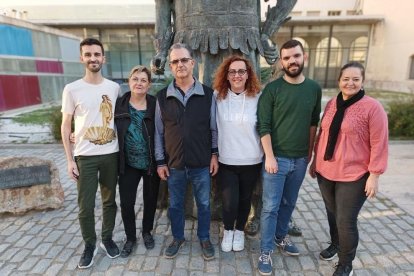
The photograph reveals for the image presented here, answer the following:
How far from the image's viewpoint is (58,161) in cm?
654

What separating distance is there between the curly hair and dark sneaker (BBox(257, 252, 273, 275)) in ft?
4.81

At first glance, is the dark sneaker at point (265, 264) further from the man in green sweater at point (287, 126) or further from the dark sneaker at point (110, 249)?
the dark sneaker at point (110, 249)

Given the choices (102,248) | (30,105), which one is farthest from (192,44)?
(30,105)

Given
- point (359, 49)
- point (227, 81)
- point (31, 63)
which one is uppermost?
point (359, 49)

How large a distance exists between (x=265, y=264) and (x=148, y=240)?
1216 millimetres

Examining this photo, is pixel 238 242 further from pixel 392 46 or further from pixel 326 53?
pixel 326 53

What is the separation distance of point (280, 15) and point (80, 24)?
25612 mm

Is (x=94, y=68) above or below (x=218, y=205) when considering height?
above

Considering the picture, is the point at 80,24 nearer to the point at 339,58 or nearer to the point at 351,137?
the point at 339,58

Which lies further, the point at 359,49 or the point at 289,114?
the point at 359,49

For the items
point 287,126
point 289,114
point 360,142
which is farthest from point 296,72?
point 360,142

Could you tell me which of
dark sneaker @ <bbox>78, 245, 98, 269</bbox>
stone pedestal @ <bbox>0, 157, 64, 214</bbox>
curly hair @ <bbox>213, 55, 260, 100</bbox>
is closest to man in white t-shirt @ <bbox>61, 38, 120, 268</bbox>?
dark sneaker @ <bbox>78, 245, 98, 269</bbox>

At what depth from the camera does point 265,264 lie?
2.70 m

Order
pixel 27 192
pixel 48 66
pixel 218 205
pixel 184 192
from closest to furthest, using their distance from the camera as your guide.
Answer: pixel 184 192 < pixel 218 205 < pixel 27 192 < pixel 48 66
